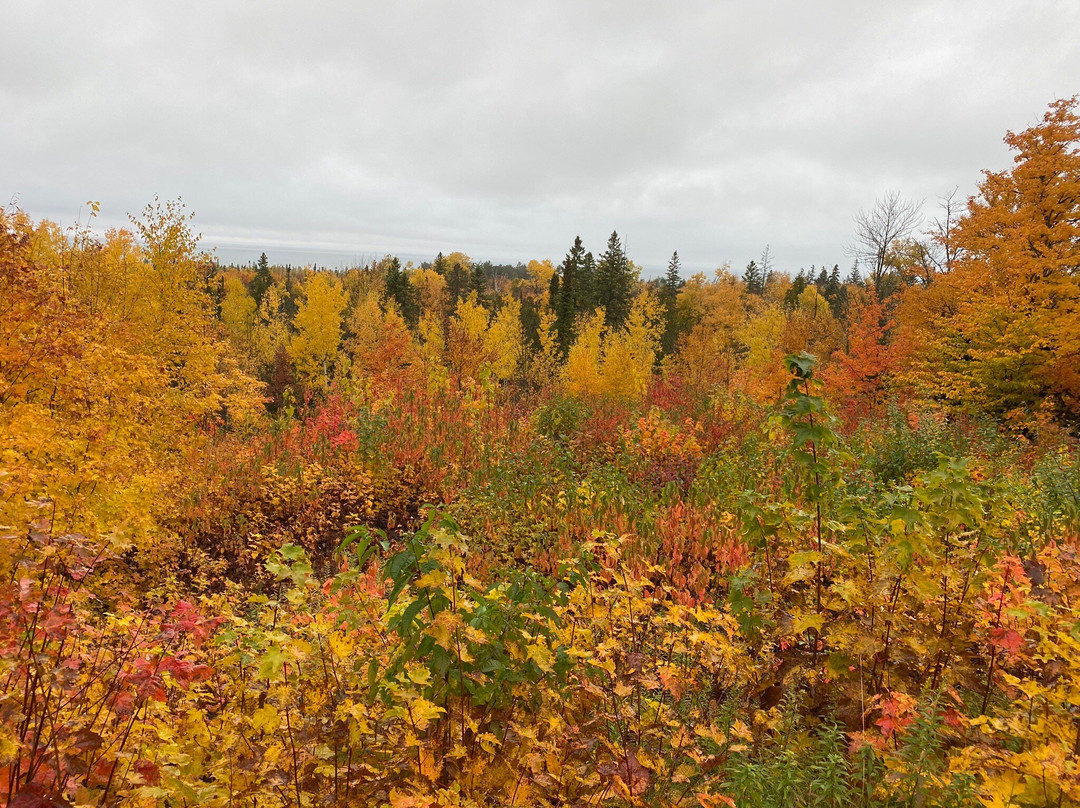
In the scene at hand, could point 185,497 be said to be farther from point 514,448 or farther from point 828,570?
point 828,570

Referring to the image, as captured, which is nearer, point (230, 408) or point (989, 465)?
point (989, 465)

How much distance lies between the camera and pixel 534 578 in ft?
8.14

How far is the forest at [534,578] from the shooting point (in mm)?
2016

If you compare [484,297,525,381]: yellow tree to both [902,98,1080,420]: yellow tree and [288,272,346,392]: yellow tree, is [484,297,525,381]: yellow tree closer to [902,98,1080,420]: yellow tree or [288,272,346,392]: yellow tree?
[288,272,346,392]: yellow tree

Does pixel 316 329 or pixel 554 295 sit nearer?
pixel 316 329

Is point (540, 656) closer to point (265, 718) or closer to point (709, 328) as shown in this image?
point (265, 718)

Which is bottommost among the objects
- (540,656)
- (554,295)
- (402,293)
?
(540,656)

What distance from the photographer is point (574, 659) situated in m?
2.55

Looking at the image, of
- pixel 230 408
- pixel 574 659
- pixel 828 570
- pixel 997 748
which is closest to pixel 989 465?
pixel 828 570

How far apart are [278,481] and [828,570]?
789 centimetres

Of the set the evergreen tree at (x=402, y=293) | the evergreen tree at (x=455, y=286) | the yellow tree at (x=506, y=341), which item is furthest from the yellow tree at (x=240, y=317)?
the yellow tree at (x=506, y=341)

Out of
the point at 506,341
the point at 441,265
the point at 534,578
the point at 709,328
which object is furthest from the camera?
the point at 441,265

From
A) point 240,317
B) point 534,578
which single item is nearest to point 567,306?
point 240,317

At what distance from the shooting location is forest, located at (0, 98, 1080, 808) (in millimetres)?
2016
